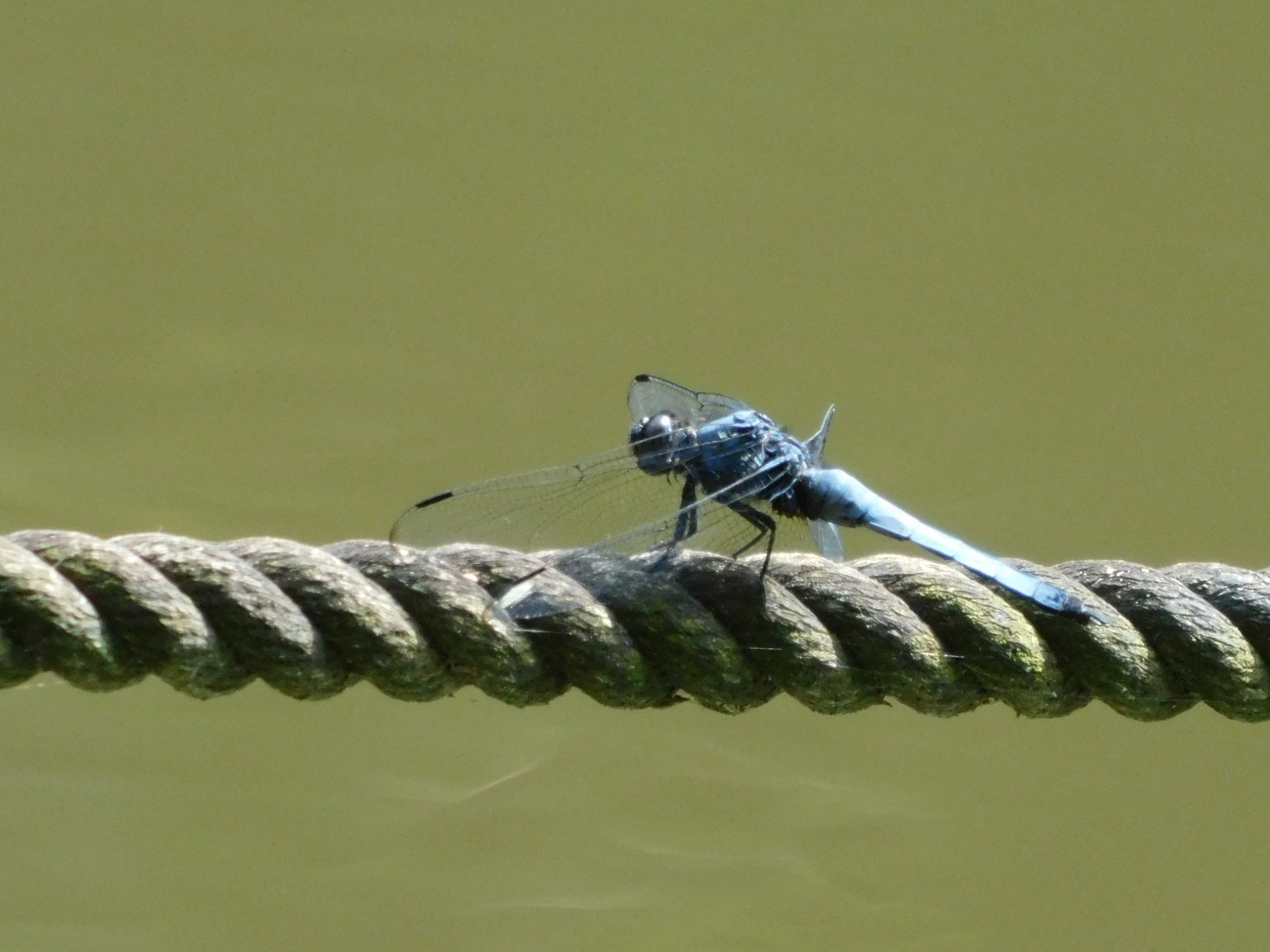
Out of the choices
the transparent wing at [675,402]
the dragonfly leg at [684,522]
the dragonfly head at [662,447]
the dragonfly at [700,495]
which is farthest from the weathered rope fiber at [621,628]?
the transparent wing at [675,402]

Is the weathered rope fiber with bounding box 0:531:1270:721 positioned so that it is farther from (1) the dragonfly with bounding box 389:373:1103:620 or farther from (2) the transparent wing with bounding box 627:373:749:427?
(2) the transparent wing with bounding box 627:373:749:427

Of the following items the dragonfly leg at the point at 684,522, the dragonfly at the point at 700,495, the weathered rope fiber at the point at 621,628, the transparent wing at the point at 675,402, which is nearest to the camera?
the weathered rope fiber at the point at 621,628

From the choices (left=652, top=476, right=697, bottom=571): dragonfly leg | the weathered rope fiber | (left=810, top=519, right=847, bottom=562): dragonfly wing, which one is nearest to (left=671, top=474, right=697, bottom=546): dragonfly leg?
(left=652, top=476, right=697, bottom=571): dragonfly leg

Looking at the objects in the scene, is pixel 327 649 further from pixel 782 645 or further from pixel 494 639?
pixel 782 645

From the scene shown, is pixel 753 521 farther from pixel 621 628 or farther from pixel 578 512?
pixel 621 628

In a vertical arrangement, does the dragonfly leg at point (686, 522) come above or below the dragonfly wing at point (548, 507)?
below

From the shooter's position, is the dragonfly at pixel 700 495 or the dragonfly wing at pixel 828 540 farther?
the dragonfly wing at pixel 828 540

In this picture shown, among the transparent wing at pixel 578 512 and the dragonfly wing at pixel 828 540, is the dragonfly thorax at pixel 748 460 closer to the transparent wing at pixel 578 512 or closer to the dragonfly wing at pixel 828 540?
the transparent wing at pixel 578 512

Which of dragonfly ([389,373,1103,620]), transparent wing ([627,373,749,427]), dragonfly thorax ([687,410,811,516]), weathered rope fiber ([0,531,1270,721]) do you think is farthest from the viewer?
transparent wing ([627,373,749,427])
